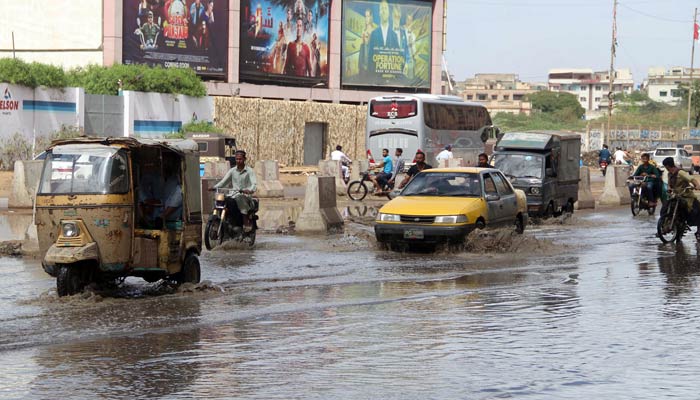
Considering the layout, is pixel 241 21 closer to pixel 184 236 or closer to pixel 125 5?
pixel 125 5

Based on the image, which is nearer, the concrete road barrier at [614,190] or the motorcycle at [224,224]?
the motorcycle at [224,224]

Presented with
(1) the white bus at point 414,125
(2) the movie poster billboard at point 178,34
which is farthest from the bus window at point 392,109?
(2) the movie poster billboard at point 178,34

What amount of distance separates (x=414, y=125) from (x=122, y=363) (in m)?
38.7

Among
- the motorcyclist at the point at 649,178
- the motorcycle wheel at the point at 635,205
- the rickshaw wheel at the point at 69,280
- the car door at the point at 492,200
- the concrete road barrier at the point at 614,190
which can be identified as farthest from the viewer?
the concrete road barrier at the point at 614,190

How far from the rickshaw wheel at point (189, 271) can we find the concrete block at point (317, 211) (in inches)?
359

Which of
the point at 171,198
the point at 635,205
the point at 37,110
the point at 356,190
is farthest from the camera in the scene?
the point at 37,110

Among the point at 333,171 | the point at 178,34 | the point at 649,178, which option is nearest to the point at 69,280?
the point at 649,178

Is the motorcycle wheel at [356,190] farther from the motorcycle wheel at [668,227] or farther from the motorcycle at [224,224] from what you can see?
the motorcycle at [224,224]

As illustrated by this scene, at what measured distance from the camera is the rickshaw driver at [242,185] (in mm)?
19109

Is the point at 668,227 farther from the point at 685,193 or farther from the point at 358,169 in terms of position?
the point at 358,169

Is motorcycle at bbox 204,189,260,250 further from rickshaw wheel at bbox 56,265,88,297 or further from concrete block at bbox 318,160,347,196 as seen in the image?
concrete block at bbox 318,160,347,196

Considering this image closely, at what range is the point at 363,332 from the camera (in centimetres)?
1094

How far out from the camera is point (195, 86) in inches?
1938

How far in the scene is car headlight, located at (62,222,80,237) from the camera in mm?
11930
